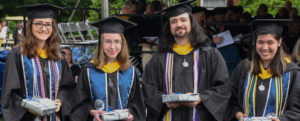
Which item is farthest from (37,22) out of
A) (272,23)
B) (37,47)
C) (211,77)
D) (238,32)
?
(238,32)

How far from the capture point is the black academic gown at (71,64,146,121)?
12.4 ft

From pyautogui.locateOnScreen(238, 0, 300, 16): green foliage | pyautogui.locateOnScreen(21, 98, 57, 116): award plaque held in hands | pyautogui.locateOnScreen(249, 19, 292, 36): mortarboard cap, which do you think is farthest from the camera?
pyautogui.locateOnScreen(238, 0, 300, 16): green foliage

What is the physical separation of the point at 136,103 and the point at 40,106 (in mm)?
948

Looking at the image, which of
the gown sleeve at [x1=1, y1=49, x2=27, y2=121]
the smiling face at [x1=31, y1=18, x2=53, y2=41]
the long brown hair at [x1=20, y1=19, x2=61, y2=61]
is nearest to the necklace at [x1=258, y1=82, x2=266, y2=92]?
the long brown hair at [x1=20, y1=19, x2=61, y2=61]

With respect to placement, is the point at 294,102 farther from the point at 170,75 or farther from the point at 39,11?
the point at 39,11

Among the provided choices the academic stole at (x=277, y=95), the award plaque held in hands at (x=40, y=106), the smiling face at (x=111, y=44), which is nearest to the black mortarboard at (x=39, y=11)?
the smiling face at (x=111, y=44)

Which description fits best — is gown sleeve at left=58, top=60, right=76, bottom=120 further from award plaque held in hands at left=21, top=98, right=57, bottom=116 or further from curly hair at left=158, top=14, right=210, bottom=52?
curly hair at left=158, top=14, right=210, bottom=52

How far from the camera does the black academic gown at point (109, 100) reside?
12.4 ft

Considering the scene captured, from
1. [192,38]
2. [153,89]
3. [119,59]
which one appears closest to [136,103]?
[153,89]

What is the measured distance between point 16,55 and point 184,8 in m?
1.75

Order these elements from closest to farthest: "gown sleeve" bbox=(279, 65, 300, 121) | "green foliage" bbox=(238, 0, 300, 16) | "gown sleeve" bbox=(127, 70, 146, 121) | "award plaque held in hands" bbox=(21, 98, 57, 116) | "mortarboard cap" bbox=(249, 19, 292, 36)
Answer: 1. "award plaque held in hands" bbox=(21, 98, 57, 116)
2. "gown sleeve" bbox=(279, 65, 300, 121)
3. "mortarboard cap" bbox=(249, 19, 292, 36)
4. "gown sleeve" bbox=(127, 70, 146, 121)
5. "green foliage" bbox=(238, 0, 300, 16)

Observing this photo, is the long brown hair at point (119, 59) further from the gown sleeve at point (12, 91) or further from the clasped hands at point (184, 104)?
the gown sleeve at point (12, 91)

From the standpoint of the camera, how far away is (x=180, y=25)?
3.83m

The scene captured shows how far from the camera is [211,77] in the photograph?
12.7ft
